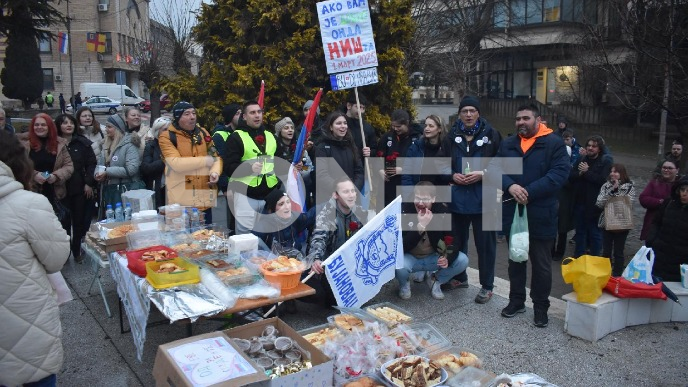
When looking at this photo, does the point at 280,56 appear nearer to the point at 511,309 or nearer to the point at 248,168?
the point at 248,168

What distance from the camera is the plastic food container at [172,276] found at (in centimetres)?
381

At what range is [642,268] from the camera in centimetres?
486

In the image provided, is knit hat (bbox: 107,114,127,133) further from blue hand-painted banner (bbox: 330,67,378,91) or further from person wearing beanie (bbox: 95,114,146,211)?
blue hand-painted banner (bbox: 330,67,378,91)

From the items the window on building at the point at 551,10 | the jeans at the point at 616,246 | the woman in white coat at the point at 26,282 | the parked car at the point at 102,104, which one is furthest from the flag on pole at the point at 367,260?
the parked car at the point at 102,104

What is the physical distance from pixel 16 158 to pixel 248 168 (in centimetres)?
285

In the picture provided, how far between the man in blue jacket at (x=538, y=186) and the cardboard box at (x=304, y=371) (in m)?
2.35

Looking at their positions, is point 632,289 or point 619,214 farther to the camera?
point 619,214

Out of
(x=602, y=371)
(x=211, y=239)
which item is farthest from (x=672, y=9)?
A: (x=211, y=239)

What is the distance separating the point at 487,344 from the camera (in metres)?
4.61

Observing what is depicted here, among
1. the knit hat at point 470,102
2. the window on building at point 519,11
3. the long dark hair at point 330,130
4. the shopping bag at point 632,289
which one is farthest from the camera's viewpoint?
the window on building at point 519,11

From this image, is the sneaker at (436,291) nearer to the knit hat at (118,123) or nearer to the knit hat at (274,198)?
the knit hat at (274,198)

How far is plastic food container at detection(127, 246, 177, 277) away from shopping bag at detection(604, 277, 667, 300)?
3698 millimetres

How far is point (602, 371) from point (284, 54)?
7.27m

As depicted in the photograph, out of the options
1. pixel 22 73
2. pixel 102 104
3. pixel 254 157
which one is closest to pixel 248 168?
pixel 254 157
